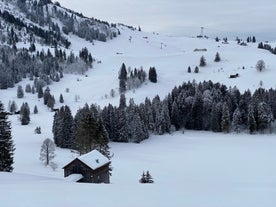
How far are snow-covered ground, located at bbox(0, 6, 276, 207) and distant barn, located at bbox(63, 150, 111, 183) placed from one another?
2.40 meters

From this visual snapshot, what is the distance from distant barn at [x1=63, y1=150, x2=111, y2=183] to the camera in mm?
39344

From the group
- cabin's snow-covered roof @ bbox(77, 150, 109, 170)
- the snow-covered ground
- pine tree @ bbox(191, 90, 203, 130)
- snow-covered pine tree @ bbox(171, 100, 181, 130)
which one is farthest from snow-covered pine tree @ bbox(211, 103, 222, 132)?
cabin's snow-covered roof @ bbox(77, 150, 109, 170)

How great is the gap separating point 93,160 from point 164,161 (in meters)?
23.9

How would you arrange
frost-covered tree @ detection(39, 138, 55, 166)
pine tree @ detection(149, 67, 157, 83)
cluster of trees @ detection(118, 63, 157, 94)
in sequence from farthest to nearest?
pine tree @ detection(149, 67, 157, 83) < cluster of trees @ detection(118, 63, 157, 94) < frost-covered tree @ detection(39, 138, 55, 166)

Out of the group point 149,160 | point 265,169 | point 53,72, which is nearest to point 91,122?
point 149,160

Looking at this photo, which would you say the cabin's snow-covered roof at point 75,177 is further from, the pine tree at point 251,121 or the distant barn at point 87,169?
the pine tree at point 251,121

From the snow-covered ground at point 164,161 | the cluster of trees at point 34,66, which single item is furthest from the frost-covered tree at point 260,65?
the cluster of trees at point 34,66

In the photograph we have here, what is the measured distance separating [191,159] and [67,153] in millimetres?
23810

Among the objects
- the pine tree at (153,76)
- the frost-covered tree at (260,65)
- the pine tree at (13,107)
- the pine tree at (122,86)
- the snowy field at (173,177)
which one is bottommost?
the snowy field at (173,177)

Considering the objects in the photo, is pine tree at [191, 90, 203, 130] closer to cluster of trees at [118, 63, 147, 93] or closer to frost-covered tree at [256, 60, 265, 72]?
cluster of trees at [118, 63, 147, 93]

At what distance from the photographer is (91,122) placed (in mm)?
49438

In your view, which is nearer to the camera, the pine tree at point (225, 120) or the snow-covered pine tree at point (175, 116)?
the pine tree at point (225, 120)

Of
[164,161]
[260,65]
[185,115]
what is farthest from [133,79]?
[164,161]

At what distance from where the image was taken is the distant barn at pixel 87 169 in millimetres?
39344
